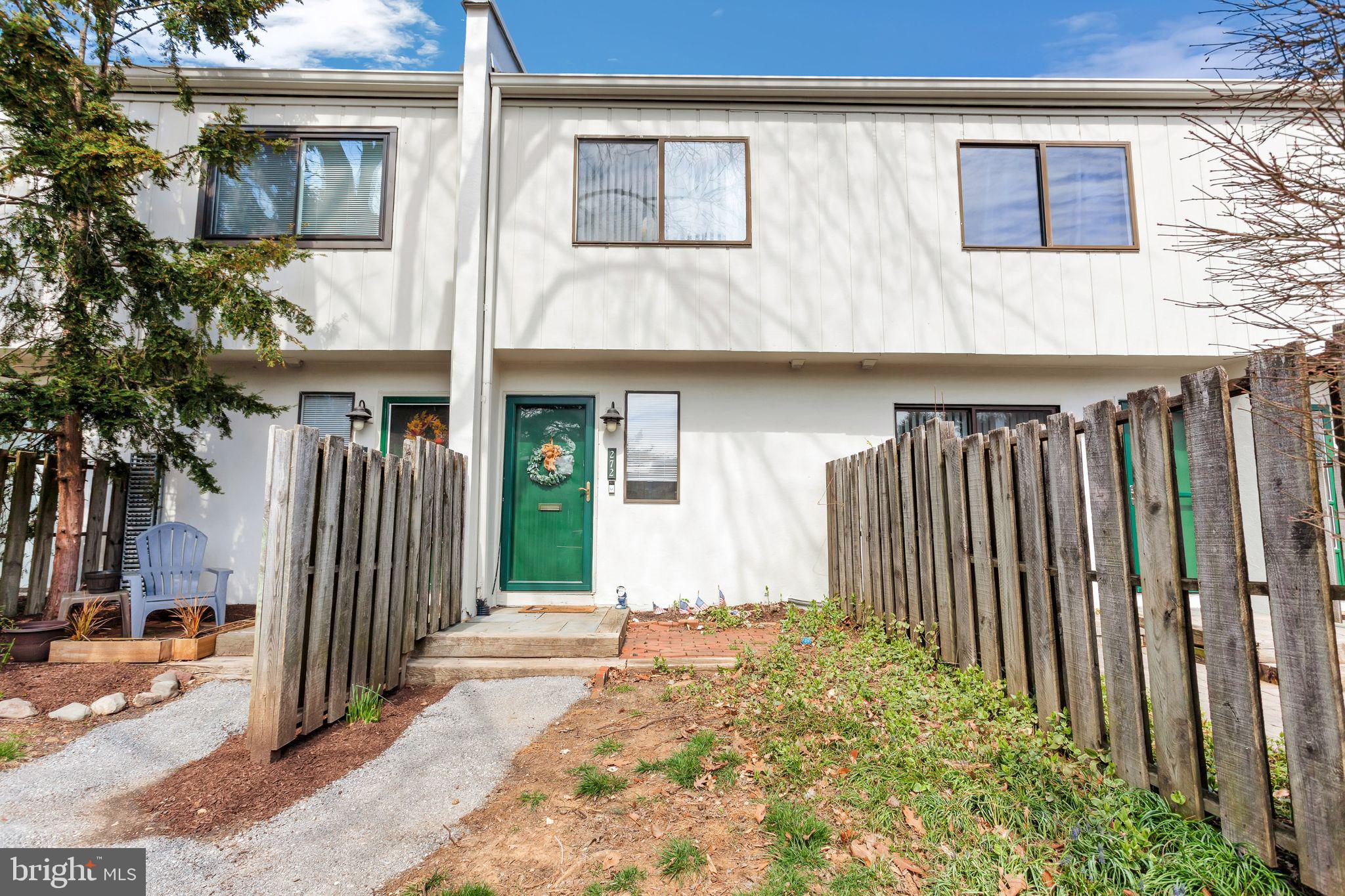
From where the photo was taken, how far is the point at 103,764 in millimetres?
3326

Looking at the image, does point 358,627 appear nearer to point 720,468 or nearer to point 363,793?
point 363,793

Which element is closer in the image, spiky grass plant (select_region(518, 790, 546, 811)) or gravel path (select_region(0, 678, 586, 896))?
gravel path (select_region(0, 678, 586, 896))

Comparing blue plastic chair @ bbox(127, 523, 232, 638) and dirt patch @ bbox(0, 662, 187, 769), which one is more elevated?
blue plastic chair @ bbox(127, 523, 232, 638)

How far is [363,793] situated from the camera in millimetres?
2984

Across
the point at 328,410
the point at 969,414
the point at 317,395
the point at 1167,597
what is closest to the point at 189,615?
the point at 328,410

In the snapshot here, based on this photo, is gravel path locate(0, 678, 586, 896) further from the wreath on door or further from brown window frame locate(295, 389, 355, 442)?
brown window frame locate(295, 389, 355, 442)

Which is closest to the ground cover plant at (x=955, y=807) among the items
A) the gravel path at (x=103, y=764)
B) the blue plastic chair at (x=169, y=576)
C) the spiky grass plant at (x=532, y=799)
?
the spiky grass plant at (x=532, y=799)

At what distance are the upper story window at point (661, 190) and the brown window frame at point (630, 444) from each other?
1648mm

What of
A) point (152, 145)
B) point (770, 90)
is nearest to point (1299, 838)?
point (770, 90)

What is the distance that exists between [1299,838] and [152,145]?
32.5 feet

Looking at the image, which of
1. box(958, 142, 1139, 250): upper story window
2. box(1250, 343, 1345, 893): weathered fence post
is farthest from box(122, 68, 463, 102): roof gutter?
box(1250, 343, 1345, 893): weathered fence post

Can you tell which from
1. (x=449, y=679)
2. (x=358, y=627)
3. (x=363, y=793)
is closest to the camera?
(x=363, y=793)

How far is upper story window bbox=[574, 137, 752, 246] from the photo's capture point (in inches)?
271

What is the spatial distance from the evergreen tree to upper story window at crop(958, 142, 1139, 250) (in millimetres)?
6936
